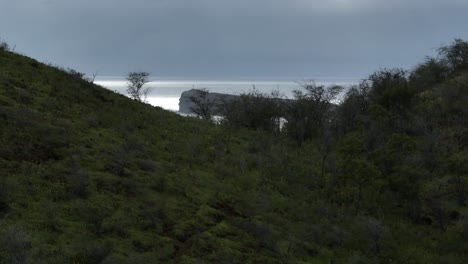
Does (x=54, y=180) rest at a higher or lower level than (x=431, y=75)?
lower

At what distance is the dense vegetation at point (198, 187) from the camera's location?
10.7m

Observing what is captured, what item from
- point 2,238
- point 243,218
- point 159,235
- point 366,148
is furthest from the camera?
point 366,148

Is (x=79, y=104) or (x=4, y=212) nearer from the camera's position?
(x=4, y=212)

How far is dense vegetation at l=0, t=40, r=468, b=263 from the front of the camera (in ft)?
35.2

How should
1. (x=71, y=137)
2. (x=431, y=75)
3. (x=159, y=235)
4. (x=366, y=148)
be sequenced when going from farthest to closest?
(x=431, y=75)
(x=366, y=148)
(x=71, y=137)
(x=159, y=235)

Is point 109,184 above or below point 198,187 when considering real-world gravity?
above

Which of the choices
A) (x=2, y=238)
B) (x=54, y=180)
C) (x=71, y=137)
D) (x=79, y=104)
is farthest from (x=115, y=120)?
(x=2, y=238)

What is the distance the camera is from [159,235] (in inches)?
455

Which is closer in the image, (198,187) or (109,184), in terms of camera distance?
(109,184)

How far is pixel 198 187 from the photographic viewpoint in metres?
16.0

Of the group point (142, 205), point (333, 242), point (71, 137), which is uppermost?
point (71, 137)

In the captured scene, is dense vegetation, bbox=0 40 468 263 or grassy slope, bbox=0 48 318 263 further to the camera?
dense vegetation, bbox=0 40 468 263

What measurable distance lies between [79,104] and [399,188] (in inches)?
560

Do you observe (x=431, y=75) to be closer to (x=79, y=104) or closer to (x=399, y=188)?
(x=399, y=188)
